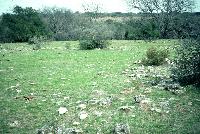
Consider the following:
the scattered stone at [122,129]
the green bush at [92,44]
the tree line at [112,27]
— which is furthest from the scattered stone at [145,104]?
the tree line at [112,27]

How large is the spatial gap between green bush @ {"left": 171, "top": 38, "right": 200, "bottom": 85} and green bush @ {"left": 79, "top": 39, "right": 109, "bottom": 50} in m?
13.9

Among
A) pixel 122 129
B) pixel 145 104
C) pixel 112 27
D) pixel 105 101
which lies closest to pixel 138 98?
pixel 145 104

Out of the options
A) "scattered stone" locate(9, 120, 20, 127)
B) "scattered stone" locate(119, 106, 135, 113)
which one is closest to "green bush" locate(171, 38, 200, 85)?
"scattered stone" locate(119, 106, 135, 113)

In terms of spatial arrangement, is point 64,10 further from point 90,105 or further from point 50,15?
point 90,105

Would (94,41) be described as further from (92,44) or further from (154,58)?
(154,58)

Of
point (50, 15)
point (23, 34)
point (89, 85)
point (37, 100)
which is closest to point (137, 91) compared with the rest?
point (89, 85)

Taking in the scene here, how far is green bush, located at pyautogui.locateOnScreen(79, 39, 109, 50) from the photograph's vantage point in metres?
23.3

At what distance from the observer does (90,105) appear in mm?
7738

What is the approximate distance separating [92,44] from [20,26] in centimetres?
1579

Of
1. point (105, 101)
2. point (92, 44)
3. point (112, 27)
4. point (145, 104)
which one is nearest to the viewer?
point (145, 104)

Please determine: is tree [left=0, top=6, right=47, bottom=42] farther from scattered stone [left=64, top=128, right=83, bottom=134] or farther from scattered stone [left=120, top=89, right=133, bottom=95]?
scattered stone [left=64, top=128, right=83, bottom=134]

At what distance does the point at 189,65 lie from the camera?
9.48 meters

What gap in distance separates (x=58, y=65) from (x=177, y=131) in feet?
30.7

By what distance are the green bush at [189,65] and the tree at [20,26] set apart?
27591mm
